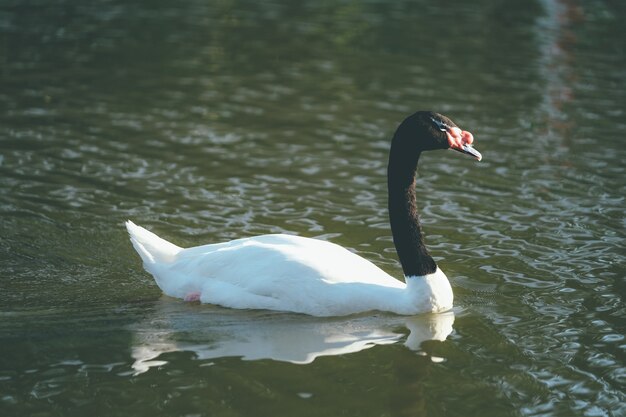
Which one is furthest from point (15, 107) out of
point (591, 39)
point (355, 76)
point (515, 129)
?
point (591, 39)

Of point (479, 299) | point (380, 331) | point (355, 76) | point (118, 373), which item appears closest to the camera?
point (118, 373)

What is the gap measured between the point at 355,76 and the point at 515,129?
4.37 m

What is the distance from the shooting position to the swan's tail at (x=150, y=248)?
35.6ft

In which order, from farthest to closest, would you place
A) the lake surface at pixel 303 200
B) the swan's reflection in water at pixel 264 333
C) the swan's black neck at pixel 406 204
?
the swan's black neck at pixel 406 204, the swan's reflection in water at pixel 264 333, the lake surface at pixel 303 200

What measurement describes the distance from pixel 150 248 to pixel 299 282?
1.78 metres

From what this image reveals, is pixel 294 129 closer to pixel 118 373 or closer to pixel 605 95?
pixel 605 95

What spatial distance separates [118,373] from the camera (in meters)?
8.70

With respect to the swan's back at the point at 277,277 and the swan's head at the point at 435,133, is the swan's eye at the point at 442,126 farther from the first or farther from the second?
the swan's back at the point at 277,277

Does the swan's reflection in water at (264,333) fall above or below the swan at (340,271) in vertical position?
below

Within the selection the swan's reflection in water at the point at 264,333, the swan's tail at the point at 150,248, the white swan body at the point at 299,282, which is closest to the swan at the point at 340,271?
the white swan body at the point at 299,282

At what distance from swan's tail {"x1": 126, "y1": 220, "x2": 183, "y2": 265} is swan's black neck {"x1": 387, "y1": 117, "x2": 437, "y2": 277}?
2.27 m

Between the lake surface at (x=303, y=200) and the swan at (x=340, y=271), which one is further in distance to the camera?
the swan at (x=340, y=271)

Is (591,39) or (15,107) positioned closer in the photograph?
(15,107)

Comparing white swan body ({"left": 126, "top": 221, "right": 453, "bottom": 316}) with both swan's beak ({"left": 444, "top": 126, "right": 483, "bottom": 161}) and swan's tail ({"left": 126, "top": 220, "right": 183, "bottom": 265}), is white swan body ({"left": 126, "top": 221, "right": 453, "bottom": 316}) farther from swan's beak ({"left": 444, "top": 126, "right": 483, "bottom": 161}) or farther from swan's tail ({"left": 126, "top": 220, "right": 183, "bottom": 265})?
swan's beak ({"left": 444, "top": 126, "right": 483, "bottom": 161})
